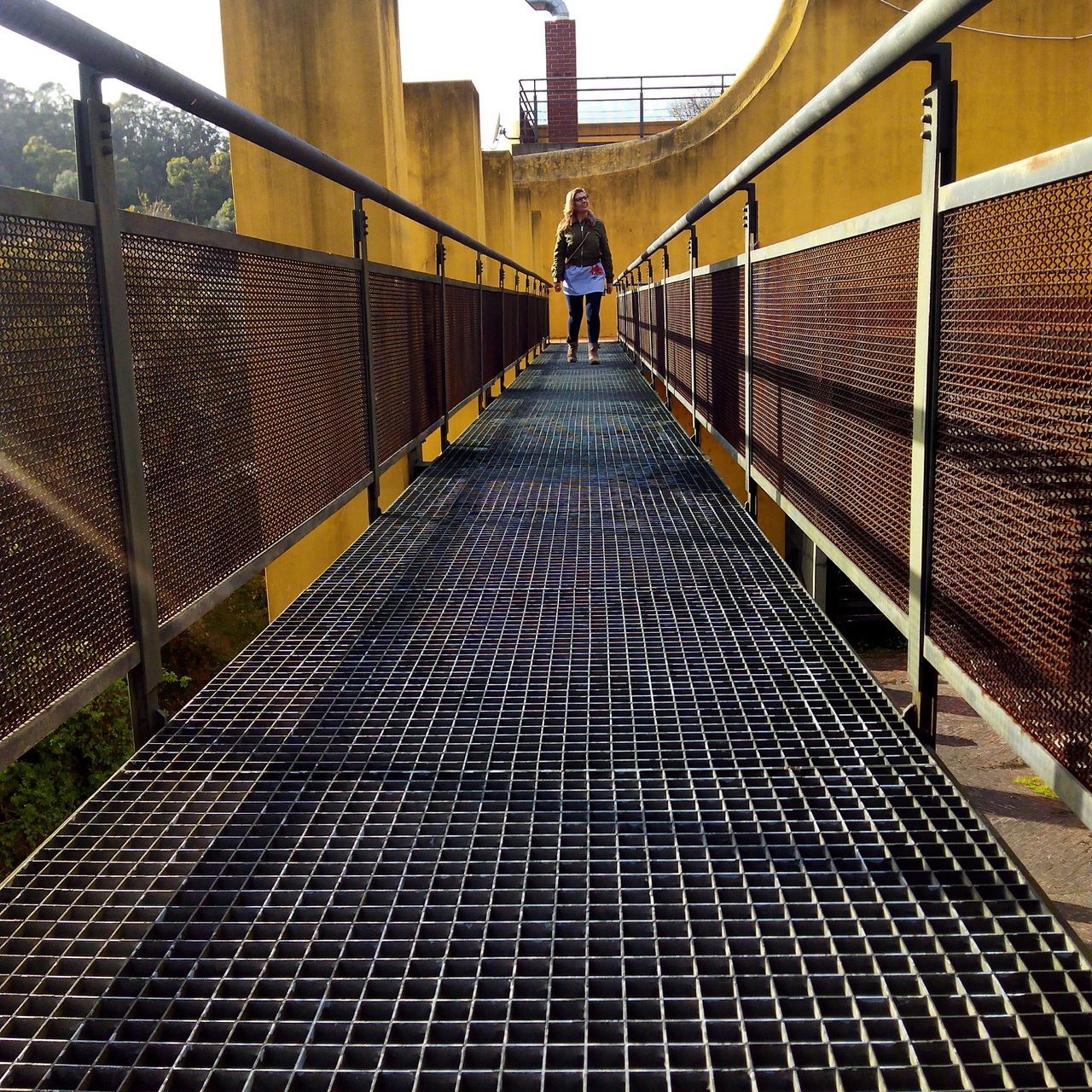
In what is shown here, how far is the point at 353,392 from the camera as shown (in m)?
4.48

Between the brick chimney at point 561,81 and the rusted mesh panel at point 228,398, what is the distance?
1099 inches

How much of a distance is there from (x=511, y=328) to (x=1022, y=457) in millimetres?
11092

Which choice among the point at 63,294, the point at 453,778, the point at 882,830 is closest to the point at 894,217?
the point at 882,830

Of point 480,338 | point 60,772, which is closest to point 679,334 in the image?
Answer: point 480,338

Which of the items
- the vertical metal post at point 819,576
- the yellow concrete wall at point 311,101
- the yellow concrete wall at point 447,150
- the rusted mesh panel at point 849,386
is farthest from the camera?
the yellow concrete wall at point 447,150

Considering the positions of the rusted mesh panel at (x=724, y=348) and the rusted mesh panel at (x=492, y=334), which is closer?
the rusted mesh panel at (x=724, y=348)

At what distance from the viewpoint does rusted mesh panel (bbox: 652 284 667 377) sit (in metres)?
9.24

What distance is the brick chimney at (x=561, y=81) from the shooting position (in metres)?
29.8

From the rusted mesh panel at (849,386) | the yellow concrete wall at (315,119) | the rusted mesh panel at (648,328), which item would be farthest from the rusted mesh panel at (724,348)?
the rusted mesh panel at (648,328)

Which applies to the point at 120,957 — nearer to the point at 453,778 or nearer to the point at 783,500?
the point at 453,778

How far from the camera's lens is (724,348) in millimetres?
5363

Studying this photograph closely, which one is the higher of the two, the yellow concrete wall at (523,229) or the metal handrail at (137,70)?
the yellow concrete wall at (523,229)

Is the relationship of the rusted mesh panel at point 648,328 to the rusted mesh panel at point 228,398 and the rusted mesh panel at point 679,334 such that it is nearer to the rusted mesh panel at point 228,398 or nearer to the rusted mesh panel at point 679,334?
the rusted mesh panel at point 679,334

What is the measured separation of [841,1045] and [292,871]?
35.7 inches
